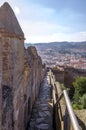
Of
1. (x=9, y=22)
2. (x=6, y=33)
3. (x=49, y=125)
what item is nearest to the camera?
(x=6, y=33)

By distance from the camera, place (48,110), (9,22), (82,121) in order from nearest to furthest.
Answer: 1. (9,22)
2. (82,121)
3. (48,110)

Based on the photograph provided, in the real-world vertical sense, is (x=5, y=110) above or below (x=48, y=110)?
above

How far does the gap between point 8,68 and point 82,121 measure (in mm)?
2638

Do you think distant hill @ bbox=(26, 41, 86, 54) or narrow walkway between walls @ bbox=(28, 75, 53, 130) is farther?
distant hill @ bbox=(26, 41, 86, 54)

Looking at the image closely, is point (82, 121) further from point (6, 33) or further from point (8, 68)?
point (6, 33)

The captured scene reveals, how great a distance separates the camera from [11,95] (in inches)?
230

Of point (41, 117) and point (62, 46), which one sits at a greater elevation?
point (62, 46)

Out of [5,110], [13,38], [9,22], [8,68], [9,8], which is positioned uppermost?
[9,8]

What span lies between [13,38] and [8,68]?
83 centimetres

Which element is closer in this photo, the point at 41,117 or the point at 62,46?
the point at 41,117

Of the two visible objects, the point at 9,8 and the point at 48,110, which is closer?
the point at 9,8

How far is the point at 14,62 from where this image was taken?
634 cm

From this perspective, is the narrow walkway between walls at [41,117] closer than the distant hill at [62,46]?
Yes

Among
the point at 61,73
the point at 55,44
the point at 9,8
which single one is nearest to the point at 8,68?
the point at 9,8
